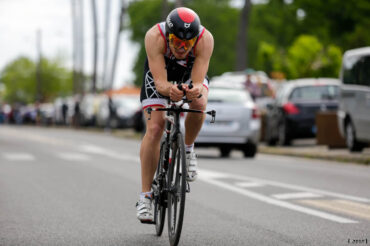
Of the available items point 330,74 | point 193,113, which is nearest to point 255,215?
point 193,113

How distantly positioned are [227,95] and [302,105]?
4160 mm

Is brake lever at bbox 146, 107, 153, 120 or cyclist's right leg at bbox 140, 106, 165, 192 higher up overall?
brake lever at bbox 146, 107, 153, 120

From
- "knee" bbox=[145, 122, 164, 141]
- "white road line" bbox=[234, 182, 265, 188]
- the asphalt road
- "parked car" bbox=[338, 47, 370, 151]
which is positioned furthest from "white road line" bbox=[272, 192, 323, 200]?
"parked car" bbox=[338, 47, 370, 151]

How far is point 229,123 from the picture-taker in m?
19.1

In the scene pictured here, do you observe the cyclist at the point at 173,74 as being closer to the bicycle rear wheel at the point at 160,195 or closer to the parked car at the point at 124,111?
the bicycle rear wheel at the point at 160,195

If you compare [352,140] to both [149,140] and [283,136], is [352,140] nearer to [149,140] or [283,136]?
[283,136]

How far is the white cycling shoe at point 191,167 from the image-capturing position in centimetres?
705

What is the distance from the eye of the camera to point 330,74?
54.9 m

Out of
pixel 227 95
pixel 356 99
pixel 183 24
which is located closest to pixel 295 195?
pixel 183 24

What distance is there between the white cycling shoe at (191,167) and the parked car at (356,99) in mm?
10854

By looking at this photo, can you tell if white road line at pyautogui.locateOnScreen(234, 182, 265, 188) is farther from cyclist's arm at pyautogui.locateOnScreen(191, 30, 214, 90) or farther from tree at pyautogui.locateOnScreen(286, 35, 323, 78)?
tree at pyautogui.locateOnScreen(286, 35, 323, 78)

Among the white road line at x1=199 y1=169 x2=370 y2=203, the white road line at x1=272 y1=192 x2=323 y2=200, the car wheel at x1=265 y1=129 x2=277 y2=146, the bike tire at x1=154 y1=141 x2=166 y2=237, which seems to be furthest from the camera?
the car wheel at x1=265 y1=129 x2=277 y2=146

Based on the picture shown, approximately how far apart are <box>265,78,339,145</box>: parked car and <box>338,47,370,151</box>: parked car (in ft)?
11.4

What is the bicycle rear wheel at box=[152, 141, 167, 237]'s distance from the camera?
23.4 ft
